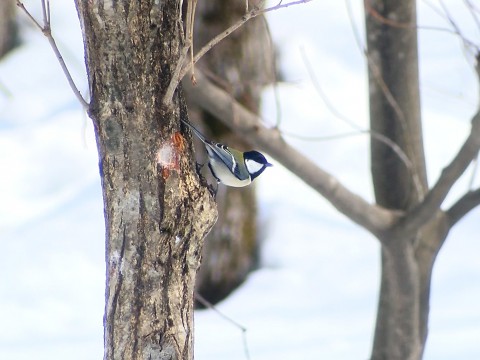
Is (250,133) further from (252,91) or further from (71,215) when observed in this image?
(71,215)

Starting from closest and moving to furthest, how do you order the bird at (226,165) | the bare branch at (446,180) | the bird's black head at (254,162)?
1. the bird at (226,165)
2. the bird's black head at (254,162)
3. the bare branch at (446,180)

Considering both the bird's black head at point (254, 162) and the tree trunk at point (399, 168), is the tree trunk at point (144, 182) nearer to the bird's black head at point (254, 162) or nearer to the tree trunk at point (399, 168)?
the bird's black head at point (254, 162)

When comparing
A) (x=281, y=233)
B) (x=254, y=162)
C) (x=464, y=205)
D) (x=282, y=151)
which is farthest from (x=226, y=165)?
(x=281, y=233)

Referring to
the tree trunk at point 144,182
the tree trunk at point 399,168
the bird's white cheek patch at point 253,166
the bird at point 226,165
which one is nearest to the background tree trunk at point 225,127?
the tree trunk at point 399,168

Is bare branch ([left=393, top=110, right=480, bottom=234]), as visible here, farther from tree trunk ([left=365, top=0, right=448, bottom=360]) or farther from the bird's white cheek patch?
the bird's white cheek patch

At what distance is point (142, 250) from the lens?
4.83 feet

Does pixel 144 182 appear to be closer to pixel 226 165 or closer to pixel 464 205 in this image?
pixel 226 165

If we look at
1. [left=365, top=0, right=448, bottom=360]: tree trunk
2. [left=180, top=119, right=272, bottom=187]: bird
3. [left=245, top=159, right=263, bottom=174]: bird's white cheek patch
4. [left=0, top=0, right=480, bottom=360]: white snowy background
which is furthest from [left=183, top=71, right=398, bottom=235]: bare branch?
[left=0, top=0, right=480, bottom=360]: white snowy background

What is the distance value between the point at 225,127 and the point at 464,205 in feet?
5.44

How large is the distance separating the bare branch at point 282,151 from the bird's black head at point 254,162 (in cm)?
41

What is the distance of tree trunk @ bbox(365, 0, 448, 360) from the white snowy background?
30 centimetres

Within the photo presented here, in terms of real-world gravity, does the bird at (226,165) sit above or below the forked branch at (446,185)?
below

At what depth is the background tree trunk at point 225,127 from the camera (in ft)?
13.4

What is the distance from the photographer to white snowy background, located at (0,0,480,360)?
163 inches
